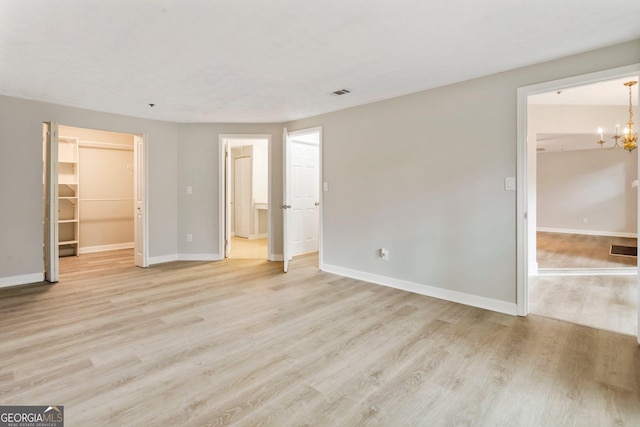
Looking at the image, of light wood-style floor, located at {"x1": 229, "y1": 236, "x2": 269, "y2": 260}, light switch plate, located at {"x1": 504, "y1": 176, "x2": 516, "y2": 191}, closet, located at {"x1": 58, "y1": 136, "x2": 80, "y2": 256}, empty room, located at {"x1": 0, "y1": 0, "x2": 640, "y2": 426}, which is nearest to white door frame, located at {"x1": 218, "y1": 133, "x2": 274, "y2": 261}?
empty room, located at {"x1": 0, "y1": 0, "x2": 640, "y2": 426}

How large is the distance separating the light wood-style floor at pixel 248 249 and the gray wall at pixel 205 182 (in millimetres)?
523

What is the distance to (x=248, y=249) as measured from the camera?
6.50 m

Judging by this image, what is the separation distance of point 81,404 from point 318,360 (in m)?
1.38

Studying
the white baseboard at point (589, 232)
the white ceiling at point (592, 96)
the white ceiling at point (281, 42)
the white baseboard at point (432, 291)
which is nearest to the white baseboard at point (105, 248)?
the white ceiling at point (281, 42)

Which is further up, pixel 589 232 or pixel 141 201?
pixel 141 201

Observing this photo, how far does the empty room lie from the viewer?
1.90 m

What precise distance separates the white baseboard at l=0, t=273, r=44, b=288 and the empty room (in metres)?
0.02

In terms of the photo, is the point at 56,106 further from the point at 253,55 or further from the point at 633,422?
the point at 633,422

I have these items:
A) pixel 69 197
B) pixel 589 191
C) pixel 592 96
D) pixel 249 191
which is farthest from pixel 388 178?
pixel 589 191

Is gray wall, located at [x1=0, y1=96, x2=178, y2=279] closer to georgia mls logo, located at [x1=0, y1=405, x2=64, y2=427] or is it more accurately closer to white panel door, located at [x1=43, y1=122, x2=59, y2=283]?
white panel door, located at [x1=43, y1=122, x2=59, y2=283]

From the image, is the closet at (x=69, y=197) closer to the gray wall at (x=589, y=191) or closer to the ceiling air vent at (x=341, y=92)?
the ceiling air vent at (x=341, y=92)

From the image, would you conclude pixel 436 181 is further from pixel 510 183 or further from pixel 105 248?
pixel 105 248

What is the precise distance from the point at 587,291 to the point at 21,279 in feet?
22.7

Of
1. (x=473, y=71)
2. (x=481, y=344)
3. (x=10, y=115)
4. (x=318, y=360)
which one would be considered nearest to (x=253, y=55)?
(x=473, y=71)
